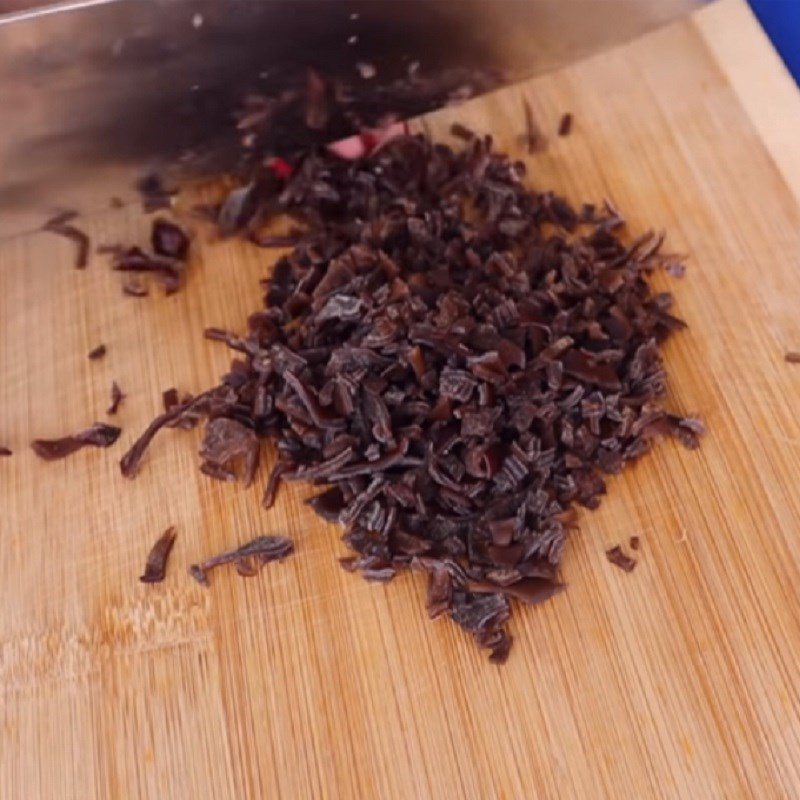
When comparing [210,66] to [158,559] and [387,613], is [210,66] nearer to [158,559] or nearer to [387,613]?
[158,559]

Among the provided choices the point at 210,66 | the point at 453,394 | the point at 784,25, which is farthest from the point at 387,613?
the point at 784,25

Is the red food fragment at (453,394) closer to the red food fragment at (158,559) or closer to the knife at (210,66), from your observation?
the red food fragment at (158,559)

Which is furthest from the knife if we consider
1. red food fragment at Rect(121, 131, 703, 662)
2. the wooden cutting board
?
red food fragment at Rect(121, 131, 703, 662)

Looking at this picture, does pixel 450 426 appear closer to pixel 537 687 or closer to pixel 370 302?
pixel 370 302

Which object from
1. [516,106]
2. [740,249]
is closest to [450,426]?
[740,249]

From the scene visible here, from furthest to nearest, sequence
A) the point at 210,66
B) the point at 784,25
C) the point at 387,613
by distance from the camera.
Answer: the point at 784,25 < the point at 210,66 < the point at 387,613

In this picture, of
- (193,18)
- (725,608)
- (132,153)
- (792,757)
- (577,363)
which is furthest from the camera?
(132,153)

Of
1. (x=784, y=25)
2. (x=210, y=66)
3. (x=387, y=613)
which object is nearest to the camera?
(x=387, y=613)
